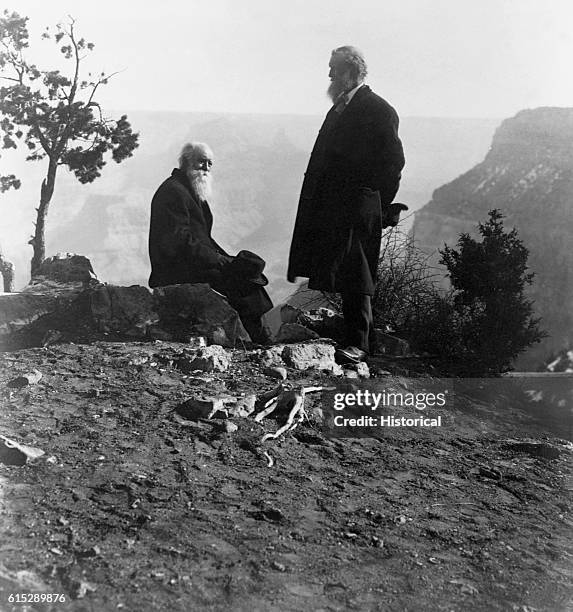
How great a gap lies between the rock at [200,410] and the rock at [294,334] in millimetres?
1804

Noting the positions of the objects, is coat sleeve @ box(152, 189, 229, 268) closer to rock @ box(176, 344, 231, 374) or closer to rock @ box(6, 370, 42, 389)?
rock @ box(176, 344, 231, 374)

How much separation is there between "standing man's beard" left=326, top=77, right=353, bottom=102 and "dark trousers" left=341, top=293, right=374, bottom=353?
1468 millimetres

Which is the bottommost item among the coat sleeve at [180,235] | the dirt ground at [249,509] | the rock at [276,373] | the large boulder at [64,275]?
the dirt ground at [249,509]

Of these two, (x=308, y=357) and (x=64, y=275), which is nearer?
(x=308, y=357)

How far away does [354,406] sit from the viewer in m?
4.25

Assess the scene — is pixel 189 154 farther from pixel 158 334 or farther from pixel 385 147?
pixel 385 147

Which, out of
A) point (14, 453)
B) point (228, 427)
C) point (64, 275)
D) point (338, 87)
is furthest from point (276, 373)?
point (64, 275)

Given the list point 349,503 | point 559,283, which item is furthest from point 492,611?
point 559,283

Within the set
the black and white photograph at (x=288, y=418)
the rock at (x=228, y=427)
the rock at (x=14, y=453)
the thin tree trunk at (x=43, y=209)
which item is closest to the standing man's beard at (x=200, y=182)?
the black and white photograph at (x=288, y=418)

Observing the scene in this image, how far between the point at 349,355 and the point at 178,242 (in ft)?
5.41

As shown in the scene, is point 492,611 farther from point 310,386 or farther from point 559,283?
point 559,283

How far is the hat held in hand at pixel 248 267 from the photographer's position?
17.9 ft

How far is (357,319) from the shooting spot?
198 inches
